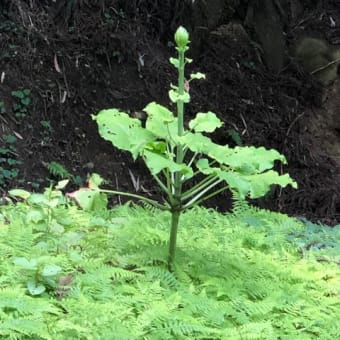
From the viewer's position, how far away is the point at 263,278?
2400mm

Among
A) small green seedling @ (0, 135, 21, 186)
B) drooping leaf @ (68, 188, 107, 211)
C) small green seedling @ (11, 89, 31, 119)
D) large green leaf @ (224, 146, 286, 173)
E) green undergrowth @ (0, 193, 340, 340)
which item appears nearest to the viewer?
green undergrowth @ (0, 193, 340, 340)

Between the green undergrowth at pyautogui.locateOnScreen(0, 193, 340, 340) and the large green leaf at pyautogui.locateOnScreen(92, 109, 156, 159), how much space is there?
452mm

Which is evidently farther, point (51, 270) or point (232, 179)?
point (232, 179)

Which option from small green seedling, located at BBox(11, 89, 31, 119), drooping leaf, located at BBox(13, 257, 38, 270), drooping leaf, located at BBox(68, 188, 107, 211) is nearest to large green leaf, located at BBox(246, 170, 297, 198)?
drooping leaf, located at BBox(68, 188, 107, 211)

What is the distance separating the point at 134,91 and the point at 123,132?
19.6 feet

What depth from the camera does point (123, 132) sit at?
2.27 meters

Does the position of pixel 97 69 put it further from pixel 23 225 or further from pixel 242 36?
pixel 23 225

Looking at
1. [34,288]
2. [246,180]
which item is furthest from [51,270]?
[246,180]

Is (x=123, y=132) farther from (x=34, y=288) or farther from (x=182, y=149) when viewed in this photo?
(x=34, y=288)

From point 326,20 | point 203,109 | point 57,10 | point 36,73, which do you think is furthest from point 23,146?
point 326,20

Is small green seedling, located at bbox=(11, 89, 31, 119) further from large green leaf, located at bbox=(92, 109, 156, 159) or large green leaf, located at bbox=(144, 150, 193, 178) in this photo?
large green leaf, located at bbox=(144, 150, 193, 178)

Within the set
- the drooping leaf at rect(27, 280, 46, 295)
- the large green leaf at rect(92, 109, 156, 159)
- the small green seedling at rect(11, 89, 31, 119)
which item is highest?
the large green leaf at rect(92, 109, 156, 159)

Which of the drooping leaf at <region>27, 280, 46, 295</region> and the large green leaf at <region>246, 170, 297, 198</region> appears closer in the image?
the drooping leaf at <region>27, 280, 46, 295</region>

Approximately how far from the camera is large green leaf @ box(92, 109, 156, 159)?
220cm
